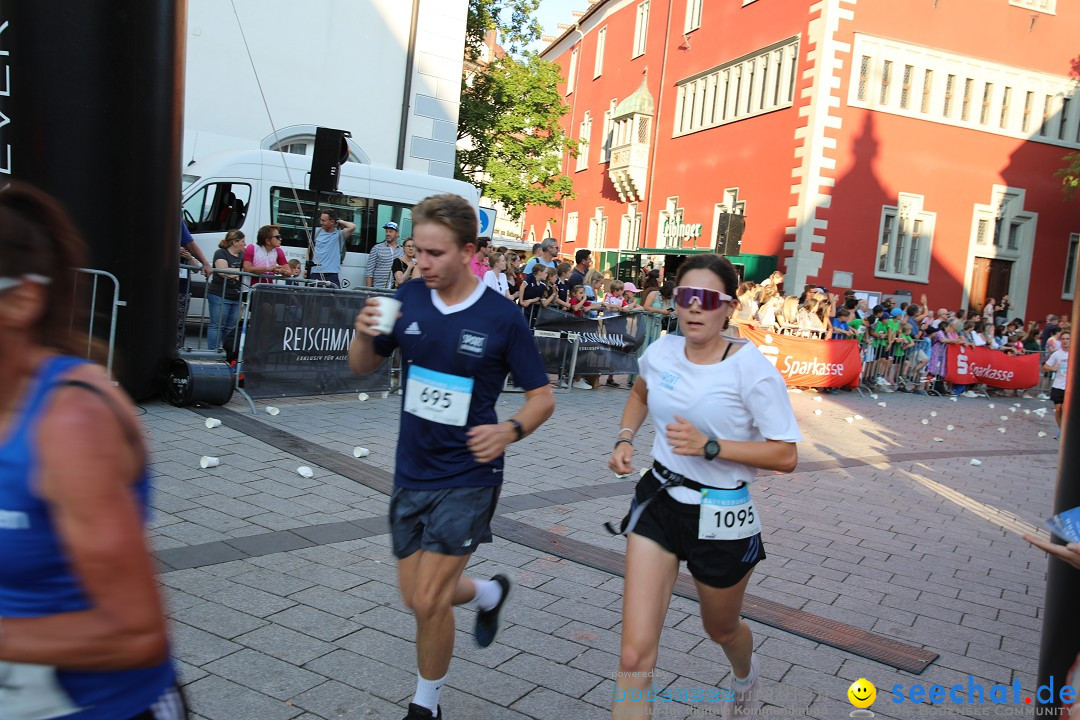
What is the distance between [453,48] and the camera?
21297 mm

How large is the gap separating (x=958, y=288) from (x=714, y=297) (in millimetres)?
27399

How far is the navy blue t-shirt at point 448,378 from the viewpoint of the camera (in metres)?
3.32

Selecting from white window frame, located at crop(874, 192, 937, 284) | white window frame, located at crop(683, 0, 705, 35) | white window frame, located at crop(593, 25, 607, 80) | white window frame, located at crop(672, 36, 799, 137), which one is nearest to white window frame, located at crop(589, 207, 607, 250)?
white window frame, located at crop(593, 25, 607, 80)

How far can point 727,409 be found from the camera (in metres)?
3.27

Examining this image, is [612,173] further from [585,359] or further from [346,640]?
[346,640]

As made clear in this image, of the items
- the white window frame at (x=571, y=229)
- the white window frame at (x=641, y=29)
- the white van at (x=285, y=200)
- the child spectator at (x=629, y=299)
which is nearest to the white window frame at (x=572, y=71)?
the white window frame at (x=571, y=229)

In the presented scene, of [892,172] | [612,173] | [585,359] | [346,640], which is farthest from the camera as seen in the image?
[612,173]

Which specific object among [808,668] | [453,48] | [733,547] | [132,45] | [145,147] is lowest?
[808,668]

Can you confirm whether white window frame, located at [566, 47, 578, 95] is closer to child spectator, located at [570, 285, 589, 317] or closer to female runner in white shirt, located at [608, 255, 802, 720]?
child spectator, located at [570, 285, 589, 317]

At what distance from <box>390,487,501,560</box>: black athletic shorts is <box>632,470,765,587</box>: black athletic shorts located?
1.94 feet

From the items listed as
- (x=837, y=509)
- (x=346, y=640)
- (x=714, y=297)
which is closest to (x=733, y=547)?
(x=714, y=297)

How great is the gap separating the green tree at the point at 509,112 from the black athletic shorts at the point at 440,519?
30009 millimetres

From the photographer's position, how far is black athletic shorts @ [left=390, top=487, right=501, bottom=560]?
3252 millimetres

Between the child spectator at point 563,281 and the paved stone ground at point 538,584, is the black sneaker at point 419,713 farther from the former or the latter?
the child spectator at point 563,281
